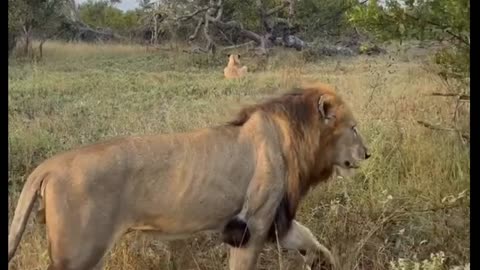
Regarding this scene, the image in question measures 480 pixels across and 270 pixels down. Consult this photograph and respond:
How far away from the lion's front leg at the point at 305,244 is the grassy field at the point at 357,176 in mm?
94

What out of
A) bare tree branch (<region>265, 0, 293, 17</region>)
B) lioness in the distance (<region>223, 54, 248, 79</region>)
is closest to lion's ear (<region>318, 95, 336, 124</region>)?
lioness in the distance (<region>223, 54, 248, 79</region>)

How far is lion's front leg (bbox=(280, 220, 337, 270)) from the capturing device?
4.23 m

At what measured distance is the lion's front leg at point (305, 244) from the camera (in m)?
4.23

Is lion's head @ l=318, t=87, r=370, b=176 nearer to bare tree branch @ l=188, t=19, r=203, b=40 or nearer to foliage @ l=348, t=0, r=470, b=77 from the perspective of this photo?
foliage @ l=348, t=0, r=470, b=77

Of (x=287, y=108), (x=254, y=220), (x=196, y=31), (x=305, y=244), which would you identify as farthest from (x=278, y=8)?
(x=254, y=220)

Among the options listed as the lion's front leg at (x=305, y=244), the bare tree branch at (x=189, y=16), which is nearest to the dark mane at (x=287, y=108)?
the lion's front leg at (x=305, y=244)

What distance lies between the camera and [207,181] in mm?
3889

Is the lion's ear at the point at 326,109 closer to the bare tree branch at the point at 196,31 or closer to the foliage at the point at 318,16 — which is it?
the bare tree branch at the point at 196,31

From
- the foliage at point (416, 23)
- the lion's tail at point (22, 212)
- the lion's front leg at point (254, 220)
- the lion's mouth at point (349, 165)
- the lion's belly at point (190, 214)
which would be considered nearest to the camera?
the lion's tail at point (22, 212)

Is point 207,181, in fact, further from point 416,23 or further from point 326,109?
point 416,23

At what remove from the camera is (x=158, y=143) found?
386cm

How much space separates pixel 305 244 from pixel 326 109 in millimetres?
770
